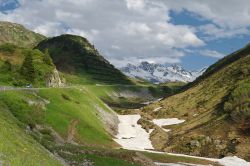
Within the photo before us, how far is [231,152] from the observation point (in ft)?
322

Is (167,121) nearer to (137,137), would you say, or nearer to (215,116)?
(215,116)

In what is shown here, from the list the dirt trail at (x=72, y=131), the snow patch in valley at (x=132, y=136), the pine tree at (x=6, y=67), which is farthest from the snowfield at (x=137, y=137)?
the pine tree at (x=6, y=67)

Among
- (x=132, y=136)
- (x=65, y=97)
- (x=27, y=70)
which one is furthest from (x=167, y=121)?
(x=65, y=97)

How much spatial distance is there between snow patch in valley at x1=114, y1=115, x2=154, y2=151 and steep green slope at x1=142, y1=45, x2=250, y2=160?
5.48 m

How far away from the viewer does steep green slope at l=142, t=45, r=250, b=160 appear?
102438 mm

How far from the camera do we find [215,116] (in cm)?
12325

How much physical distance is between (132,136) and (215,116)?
2489 centimetres

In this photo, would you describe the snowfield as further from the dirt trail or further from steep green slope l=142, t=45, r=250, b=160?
the dirt trail

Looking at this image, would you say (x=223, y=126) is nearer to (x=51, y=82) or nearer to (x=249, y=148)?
(x=249, y=148)

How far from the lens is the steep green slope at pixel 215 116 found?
102 metres

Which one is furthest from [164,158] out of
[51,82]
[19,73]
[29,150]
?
[51,82]

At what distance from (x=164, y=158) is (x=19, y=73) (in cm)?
6302

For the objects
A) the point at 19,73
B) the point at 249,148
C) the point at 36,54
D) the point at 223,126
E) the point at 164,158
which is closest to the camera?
the point at 164,158

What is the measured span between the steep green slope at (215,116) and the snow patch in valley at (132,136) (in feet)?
18.0
